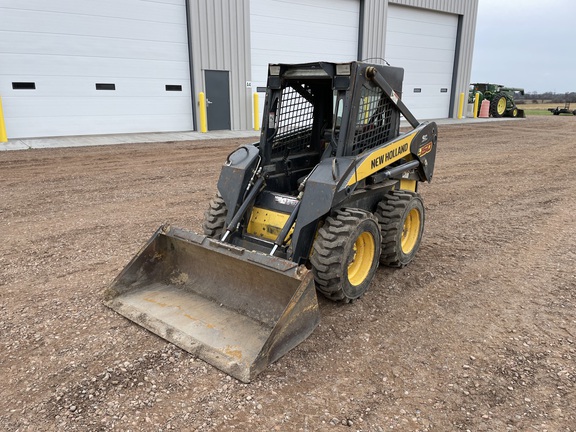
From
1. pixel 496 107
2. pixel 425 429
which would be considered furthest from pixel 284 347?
pixel 496 107

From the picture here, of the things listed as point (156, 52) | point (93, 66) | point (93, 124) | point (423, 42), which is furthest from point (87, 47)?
point (423, 42)

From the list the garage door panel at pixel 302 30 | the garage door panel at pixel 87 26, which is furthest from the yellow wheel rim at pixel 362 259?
the garage door panel at pixel 302 30

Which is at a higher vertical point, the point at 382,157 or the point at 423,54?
the point at 423,54

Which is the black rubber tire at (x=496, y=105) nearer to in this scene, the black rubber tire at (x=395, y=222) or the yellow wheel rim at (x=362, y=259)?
the black rubber tire at (x=395, y=222)

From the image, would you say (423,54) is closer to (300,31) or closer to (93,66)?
(300,31)

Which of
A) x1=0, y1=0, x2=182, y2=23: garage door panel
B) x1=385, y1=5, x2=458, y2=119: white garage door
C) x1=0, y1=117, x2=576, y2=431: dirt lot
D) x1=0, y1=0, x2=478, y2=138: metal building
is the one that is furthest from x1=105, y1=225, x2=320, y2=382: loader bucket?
x1=385, y1=5, x2=458, y2=119: white garage door

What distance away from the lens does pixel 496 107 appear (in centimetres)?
2489

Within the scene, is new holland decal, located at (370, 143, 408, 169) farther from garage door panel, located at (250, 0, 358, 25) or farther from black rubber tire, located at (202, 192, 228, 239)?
garage door panel, located at (250, 0, 358, 25)

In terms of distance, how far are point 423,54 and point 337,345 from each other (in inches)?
836

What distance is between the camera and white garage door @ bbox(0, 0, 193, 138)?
476 inches

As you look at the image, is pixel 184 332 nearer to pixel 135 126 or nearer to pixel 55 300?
pixel 55 300

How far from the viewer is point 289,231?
12.0ft

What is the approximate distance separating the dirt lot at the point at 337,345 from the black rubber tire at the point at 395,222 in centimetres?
16

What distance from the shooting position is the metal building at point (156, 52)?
40.4ft
